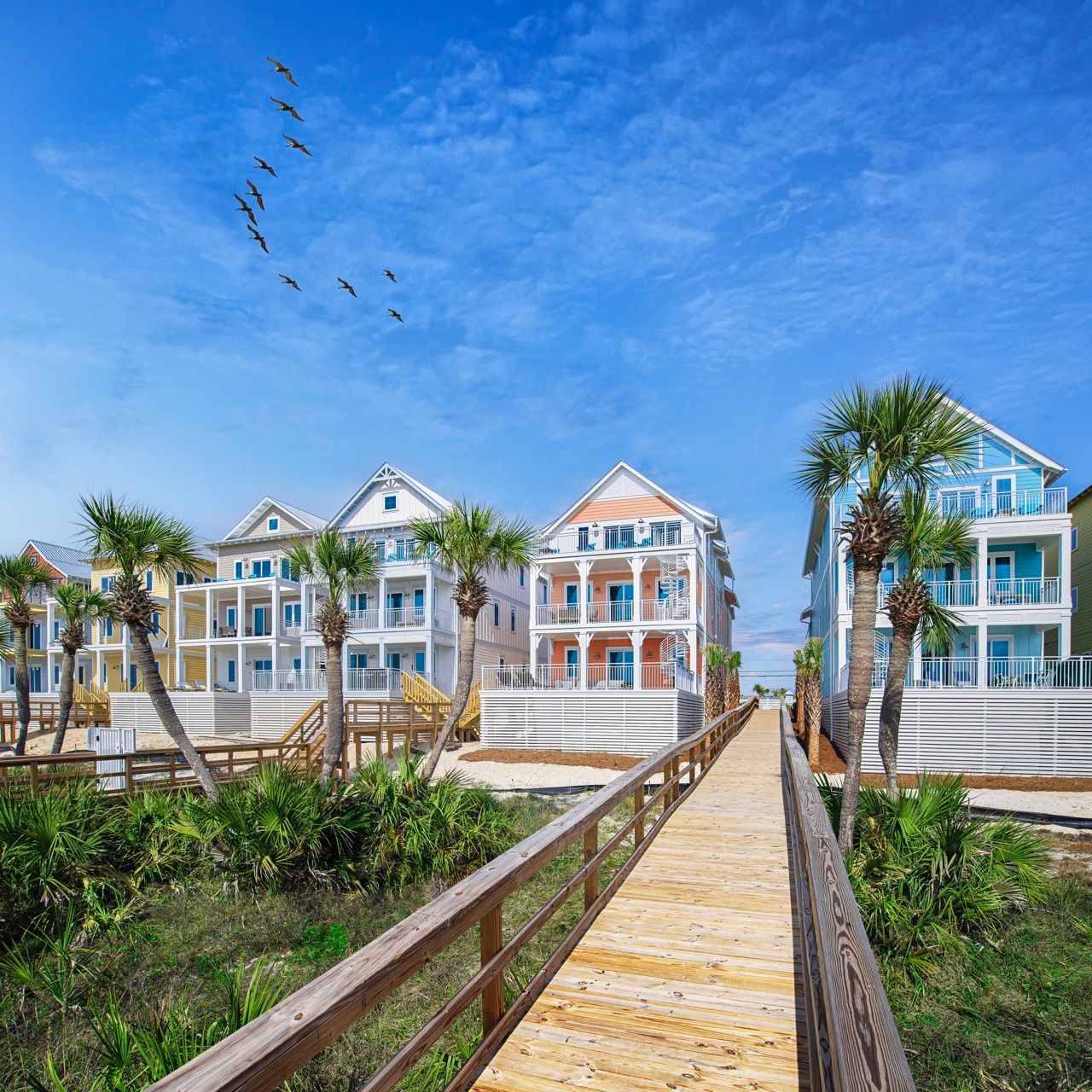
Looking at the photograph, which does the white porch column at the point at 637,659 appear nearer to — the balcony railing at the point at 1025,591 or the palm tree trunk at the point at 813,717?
the palm tree trunk at the point at 813,717

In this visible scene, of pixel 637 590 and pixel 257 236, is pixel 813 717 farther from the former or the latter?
pixel 257 236

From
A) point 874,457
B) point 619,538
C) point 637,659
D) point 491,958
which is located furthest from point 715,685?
point 491,958

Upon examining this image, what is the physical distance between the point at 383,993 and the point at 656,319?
23806 mm

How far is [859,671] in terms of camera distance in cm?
1085

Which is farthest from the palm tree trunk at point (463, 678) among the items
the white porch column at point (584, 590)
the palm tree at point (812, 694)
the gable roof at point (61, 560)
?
the gable roof at point (61, 560)

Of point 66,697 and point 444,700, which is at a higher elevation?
point 66,697

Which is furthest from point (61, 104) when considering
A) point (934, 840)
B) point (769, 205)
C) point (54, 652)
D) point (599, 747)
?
point (54, 652)

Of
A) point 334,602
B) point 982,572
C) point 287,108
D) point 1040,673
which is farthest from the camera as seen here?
point 982,572

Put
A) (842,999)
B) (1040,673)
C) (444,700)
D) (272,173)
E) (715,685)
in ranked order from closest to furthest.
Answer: (842,999) < (272,173) < (1040,673) < (715,685) < (444,700)

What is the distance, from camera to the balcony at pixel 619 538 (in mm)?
31297

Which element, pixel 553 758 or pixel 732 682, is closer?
pixel 553 758

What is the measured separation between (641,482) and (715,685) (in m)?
9.04

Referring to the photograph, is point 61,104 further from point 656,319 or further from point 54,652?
point 54,652

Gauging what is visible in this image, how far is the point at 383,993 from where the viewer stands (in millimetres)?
2365
